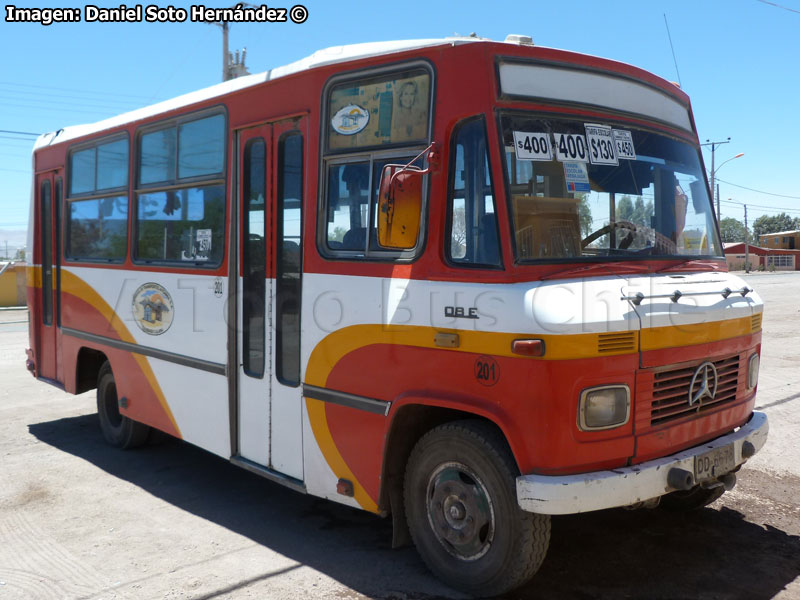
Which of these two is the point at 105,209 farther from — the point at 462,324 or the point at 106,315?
the point at 462,324

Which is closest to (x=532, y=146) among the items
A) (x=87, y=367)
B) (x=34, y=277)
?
(x=87, y=367)

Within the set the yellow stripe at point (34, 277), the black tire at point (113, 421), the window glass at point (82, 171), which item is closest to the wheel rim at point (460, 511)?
the black tire at point (113, 421)

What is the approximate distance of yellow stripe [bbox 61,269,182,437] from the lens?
21.0ft

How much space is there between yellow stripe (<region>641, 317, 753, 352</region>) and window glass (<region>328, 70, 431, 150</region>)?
1620mm

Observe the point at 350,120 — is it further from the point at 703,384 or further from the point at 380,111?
the point at 703,384

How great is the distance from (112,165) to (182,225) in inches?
60.2

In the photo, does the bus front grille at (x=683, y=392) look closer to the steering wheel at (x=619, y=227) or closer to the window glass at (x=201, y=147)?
the steering wheel at (x=619, y=227)

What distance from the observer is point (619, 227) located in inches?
168

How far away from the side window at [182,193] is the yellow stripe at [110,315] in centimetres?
73

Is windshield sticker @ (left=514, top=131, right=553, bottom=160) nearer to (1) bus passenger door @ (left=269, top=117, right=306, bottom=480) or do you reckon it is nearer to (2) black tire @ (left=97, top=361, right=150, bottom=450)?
(1) bus passenger door @ (left=269, top=117, right=306, bottom=480)

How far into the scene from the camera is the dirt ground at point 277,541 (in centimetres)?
416

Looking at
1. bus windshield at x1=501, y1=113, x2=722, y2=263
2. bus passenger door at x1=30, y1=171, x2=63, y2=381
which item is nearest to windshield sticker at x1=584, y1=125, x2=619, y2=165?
bus windshield at x1=501, y1=113, x2=722, y2=263

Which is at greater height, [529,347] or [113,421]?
[529,347]

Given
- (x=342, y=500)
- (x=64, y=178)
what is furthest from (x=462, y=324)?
(x=64, y=178)
